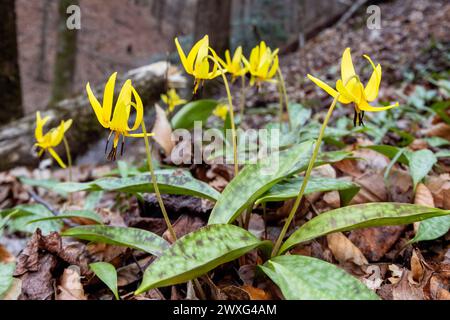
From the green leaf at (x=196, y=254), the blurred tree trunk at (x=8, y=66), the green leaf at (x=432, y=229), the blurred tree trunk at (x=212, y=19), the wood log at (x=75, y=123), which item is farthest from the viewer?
the blurred tree trunk at (x=212, y=19)

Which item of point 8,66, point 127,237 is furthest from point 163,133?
point 8,66

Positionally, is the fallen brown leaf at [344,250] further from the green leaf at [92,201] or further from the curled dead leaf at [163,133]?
the green leaf at [92,201]

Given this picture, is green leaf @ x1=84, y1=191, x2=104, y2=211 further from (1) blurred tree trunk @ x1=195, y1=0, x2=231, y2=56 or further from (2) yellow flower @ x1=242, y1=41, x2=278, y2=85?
(1) blurred tree trunk @ x1=195, y1=0, x2=231, y2=56

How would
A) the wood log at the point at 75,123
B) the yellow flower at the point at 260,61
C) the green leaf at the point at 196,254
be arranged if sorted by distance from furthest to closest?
1. the wood log at the point at 75,123
2. the yellow flower at the point at 260,61
3. the green leaf at the point at 196,254

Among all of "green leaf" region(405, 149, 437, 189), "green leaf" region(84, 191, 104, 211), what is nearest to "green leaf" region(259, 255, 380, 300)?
"green leaf" region(405, 149, 437, 189)

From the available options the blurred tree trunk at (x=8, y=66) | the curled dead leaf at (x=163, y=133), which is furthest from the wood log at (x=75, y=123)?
the curled dead leaf at (x=163, y=133)
